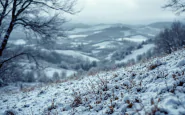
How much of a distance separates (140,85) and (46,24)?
6240 mm

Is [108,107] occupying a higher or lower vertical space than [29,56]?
lower

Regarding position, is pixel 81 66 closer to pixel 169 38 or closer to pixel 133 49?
pixel 133 49

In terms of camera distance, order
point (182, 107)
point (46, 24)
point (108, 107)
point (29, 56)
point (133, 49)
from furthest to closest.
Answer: point (133, 49) < point (29, 56) < point (46, 24) < point (108, 107) < point (182, 107)

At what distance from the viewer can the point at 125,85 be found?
17.9ft

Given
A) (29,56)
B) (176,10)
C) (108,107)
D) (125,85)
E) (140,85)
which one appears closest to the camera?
(108,107)

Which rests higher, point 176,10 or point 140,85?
point 176,10

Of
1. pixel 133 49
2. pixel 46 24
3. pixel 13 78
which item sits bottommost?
pixel 133 49

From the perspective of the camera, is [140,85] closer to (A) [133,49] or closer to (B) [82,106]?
(B) [82,106]

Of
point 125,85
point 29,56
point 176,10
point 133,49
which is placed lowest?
point 133,49

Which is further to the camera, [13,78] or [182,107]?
[13,78]

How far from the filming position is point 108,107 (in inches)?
169

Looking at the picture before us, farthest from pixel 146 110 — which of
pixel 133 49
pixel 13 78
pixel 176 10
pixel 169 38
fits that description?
pixel 133 49

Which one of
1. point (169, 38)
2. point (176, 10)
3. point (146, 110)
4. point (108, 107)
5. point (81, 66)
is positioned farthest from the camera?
point (81, 66)

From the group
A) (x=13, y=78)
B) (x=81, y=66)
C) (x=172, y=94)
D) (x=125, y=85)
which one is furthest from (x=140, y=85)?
(x=81, y=66)
